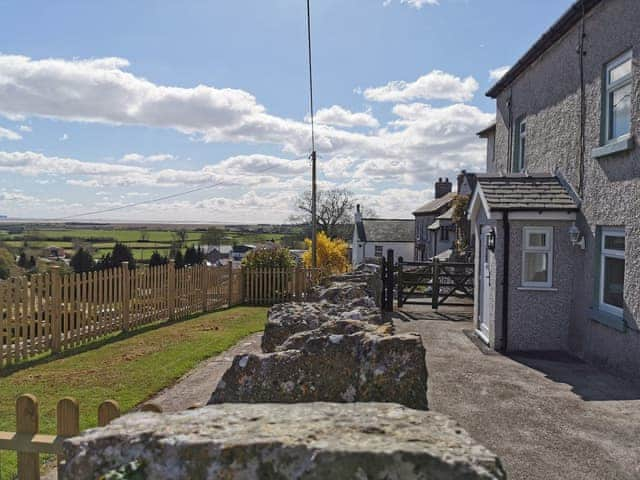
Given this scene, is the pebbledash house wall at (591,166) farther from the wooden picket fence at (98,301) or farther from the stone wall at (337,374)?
the stone wall at (337,374)

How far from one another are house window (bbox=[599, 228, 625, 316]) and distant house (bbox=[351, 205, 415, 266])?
4777cm

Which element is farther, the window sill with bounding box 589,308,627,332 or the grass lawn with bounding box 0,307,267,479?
the window sill with bounding box 589,308,627,332

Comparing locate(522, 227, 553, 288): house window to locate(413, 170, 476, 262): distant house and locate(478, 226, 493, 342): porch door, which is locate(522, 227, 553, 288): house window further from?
locate(413, 170, 476, 262): distant house

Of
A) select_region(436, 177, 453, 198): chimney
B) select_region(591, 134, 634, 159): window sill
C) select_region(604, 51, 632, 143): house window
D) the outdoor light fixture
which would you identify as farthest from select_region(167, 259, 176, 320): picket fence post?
select_region(436, 177, 453, 198): chimney

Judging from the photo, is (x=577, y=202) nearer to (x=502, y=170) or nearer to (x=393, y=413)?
(x=502, y=170)

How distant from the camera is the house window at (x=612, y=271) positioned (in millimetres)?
7613

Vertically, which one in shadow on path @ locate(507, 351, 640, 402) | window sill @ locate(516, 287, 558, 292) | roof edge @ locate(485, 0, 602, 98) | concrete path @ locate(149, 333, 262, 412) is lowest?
concrete path @ locate(149, 333, 262, 412)

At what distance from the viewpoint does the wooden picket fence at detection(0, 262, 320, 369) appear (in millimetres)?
9570

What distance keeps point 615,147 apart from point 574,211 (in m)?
1.59

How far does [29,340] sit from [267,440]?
9585mm

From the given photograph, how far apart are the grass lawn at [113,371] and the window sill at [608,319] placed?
655cm

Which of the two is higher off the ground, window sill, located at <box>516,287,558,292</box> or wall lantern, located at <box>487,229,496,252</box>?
wall lantern, located at <box>487,229,496,252</box>

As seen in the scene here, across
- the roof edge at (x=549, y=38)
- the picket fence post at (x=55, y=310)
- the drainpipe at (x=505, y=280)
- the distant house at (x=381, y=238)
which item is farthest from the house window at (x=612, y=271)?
the distant house at (x=381, y=238)

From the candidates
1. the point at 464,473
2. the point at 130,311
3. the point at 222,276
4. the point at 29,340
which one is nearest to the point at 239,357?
the point at 464,473
